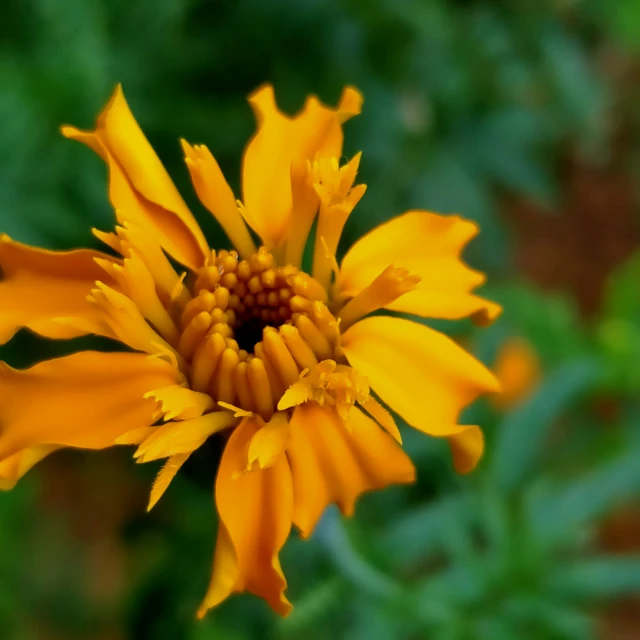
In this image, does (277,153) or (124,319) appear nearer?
(124,319)

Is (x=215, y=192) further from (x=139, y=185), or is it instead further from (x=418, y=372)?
(x=418, y=372)

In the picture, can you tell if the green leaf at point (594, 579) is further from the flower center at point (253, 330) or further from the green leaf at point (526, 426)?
the flower center at point (253, 330)

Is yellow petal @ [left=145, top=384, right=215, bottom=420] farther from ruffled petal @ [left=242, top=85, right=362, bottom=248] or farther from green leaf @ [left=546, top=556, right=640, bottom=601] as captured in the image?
green leaf @ [left=546, top=556, right=640, bottom=601]

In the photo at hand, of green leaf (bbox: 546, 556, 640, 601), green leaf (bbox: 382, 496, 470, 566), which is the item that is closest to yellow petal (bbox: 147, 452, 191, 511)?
green leaf (bbox: 382, 496, 470, 566)

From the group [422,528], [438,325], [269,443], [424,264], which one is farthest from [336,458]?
[422,528]

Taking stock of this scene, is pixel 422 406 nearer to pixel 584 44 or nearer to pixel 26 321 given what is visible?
pixel 26 321

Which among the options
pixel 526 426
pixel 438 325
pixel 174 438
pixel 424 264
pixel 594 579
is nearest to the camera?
pixel 174 438

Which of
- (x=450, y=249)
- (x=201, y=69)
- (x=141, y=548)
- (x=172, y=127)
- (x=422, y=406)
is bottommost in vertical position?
(x=422, y=406)

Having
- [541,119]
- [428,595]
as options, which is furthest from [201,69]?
[428,595]
